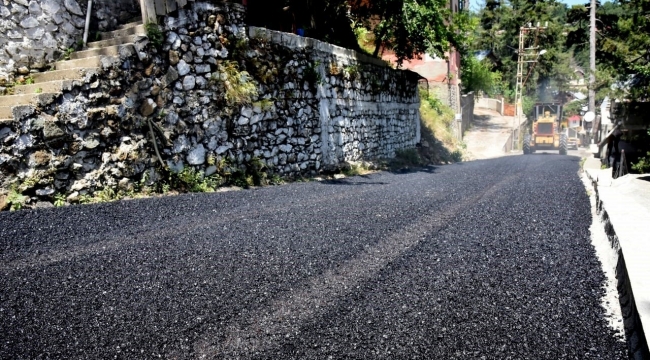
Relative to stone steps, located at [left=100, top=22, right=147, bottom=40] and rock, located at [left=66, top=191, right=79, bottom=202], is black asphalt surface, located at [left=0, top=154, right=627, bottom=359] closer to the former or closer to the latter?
rock, located at [left=66, top=191, right=79, bottom=202]

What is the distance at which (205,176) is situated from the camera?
7.71 metres

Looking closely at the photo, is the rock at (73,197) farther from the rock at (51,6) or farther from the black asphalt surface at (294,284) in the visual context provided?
the rock at (51,6)

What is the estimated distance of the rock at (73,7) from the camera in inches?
278

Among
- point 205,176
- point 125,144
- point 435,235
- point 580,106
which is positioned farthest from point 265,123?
point 580,106

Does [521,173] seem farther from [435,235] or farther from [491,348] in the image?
[491,348]

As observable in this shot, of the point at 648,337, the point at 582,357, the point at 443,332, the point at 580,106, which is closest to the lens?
the point at 648,337

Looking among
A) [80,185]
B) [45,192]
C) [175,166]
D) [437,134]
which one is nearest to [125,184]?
[80,185]

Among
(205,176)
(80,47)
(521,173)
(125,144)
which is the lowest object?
(521,173)

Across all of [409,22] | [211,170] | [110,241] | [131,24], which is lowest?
[110,241]

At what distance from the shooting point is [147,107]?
692 cm

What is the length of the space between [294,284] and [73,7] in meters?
6.40

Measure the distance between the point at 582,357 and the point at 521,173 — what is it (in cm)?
1015

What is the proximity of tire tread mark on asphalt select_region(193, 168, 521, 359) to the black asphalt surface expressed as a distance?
1cm

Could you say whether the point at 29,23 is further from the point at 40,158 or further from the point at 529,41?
the point at 529,41
